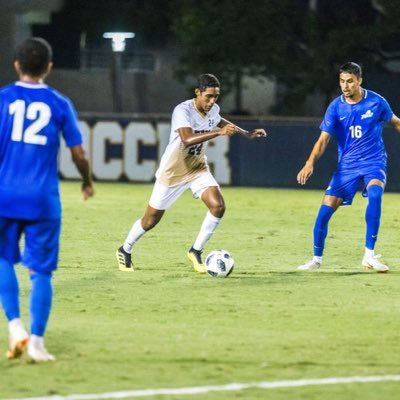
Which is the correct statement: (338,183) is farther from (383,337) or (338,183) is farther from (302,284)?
(383,337)

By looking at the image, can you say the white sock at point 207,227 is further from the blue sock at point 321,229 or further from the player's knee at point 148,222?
the blue sock at point 321,229

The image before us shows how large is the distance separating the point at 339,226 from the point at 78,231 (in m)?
3.98

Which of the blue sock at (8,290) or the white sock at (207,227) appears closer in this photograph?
the blue sock at (8,290)

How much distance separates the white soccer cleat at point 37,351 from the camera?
845cm

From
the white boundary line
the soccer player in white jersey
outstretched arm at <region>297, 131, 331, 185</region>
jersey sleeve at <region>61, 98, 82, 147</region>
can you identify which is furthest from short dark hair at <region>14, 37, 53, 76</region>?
outstretched arm at <region>297, 131, 331, 185</region>

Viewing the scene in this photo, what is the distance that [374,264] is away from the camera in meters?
14.0

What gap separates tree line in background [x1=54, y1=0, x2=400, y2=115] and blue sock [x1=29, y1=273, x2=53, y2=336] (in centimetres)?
2716

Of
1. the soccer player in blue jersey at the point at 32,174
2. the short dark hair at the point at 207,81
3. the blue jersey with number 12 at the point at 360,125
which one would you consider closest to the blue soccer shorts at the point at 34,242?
the soccer player in blue jersey at the point at 32,174

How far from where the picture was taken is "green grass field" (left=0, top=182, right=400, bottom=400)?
8062mm

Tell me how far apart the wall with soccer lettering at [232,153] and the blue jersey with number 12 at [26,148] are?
1923 cm

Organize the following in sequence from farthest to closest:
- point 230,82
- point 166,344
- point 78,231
Result: 1. point 230,82
2. point 78,231
3. point 166,344

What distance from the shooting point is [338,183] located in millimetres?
14195

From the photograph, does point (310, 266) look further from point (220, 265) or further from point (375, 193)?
point (220, 265)

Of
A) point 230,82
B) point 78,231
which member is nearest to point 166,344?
point 78,231
